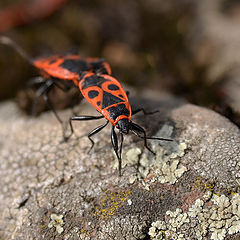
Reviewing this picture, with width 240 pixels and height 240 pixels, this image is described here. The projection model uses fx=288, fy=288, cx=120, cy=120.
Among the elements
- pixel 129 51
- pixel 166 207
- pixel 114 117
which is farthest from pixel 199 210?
pixel 129 51

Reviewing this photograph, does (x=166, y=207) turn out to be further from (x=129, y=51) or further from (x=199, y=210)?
(x=129, y=51)

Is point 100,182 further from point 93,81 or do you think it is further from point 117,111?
point 93,81

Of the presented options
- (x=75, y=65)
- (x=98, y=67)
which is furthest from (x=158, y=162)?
(x=75, y=65)

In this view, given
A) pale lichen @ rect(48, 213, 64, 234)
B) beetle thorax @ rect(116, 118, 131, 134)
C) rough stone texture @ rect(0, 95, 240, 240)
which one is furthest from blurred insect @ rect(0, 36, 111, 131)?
pale lichen @ rect(48, 213, 64, 234)

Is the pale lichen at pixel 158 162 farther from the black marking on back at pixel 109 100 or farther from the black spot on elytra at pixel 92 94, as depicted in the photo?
the black spot on elytra at pixel 92 94

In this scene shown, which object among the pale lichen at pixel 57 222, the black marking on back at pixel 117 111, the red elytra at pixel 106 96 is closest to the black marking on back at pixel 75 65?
the red elytra at pixel 106 96

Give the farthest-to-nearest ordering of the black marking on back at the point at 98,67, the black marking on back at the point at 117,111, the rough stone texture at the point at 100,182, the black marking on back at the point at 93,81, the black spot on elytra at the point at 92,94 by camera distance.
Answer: the black marking on back at the point at 98,67 → the black marking on back at the point at 93,81 → the black spot on elytra at the point at 92,94 → the black marking on back at the point at 117,111 → the rough stone texture at the point at 100,182
